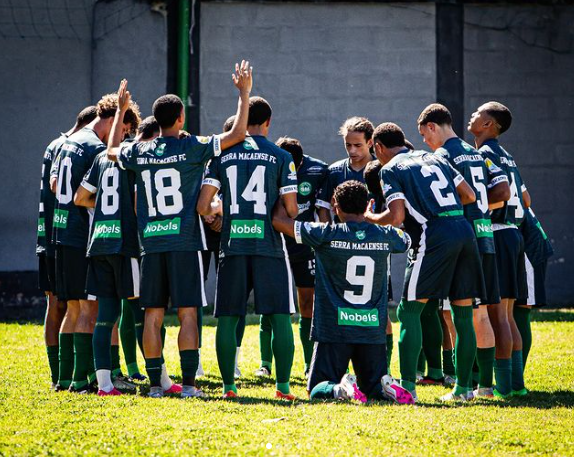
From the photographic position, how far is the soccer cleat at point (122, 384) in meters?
7.37

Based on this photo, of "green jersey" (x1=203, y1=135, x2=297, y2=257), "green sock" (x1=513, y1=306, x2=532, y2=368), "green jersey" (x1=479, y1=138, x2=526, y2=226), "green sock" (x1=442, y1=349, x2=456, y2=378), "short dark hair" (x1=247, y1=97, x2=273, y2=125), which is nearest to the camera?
"green jersey" (x1=203, y1=135, x2=297, y2=257)

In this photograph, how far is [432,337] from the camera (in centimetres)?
774

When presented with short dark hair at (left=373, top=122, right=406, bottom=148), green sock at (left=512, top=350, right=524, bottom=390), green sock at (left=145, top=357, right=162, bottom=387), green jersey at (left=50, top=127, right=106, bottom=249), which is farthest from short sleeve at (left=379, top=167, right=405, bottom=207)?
green jersey at (left=50, top=127, right=106, bottom=249)

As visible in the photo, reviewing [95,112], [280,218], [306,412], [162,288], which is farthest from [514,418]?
[95,112]

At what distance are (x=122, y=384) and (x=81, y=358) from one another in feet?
2.03

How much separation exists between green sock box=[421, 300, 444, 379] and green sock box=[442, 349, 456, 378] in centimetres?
18

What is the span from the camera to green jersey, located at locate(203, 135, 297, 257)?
6613 mm

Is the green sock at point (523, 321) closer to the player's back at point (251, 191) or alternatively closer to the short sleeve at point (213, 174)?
the player's back at point (251, 191)

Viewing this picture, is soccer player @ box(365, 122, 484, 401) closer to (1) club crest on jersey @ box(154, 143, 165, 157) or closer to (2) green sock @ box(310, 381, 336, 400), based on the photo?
(2) green sock @ box(310, 381, 336, 400)

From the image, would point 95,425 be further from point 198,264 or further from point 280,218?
point 280,218

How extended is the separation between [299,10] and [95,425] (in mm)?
9595

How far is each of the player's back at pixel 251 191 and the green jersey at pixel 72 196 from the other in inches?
46.0

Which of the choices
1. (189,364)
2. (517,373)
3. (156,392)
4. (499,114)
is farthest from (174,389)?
(499,114)

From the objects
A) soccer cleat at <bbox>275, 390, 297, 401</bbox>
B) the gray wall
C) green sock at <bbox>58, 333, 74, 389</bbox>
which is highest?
the gray wall
